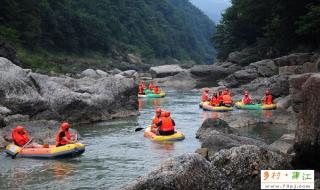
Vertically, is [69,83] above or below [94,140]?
above

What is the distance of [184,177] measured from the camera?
9.41 m

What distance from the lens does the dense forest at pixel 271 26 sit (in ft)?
135

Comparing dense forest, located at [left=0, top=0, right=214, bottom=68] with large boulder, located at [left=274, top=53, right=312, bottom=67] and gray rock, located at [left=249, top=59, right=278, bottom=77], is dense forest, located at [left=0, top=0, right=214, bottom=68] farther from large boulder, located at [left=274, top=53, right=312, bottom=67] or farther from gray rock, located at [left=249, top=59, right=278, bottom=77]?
large boulder, located at [left=274, top=53, right=312, bottom=67]

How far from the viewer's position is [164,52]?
377 feet

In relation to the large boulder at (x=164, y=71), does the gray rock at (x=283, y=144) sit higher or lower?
lower

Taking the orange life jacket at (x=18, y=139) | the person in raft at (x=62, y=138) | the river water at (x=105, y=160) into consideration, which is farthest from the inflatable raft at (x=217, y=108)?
the orange life jacket at (x=18, y=139)

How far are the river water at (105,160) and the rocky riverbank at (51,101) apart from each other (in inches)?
45.3

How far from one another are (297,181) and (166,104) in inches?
1085

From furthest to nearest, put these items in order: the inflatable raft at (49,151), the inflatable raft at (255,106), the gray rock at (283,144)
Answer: the inflatable raft at (255,106)
the inflatable raft at (49,151)
the gray rock at (283,144)

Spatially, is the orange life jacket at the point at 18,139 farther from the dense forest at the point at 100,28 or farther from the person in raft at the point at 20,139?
the dense forest at the point at 100,28

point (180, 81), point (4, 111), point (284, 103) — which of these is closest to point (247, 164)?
point (4, 111)

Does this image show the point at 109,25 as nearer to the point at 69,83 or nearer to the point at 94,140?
the point at 69,83

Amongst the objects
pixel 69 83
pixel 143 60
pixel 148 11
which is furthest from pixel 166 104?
pixel 148 11

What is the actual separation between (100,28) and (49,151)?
3128 inches
